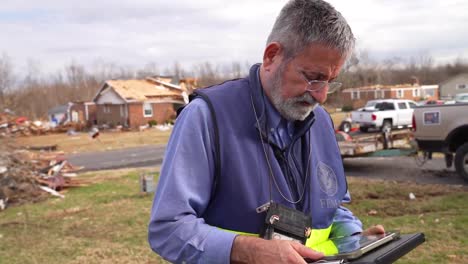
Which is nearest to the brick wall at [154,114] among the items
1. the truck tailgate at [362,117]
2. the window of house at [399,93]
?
the truck tailgate at [362,117]

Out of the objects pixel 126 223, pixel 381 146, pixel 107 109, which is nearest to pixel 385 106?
pixel 381 146

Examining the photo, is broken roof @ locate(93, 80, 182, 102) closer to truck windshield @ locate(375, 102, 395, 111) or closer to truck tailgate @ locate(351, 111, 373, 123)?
truck tailgate @ locate(351, 111, 373, 123)

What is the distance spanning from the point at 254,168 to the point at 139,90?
51412 mm

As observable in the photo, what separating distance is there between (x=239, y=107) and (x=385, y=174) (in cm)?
1079

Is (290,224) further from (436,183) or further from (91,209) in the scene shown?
(436,183)

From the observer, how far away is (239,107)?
6.20 ft

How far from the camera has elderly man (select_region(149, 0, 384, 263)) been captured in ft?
5.33

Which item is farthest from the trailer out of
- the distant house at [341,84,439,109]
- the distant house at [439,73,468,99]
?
the distant house at [439,73,468,99]

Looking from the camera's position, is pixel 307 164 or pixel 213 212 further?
pixel 307 164

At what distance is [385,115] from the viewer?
92.3 ft

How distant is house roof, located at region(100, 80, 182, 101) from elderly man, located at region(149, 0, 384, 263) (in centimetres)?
4545

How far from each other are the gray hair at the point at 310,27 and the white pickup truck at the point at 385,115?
27.0 metres

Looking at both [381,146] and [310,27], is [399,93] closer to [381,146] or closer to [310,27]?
[381,146]

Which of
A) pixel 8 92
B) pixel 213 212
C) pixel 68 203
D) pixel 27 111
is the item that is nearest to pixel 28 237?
pixel 68 203
